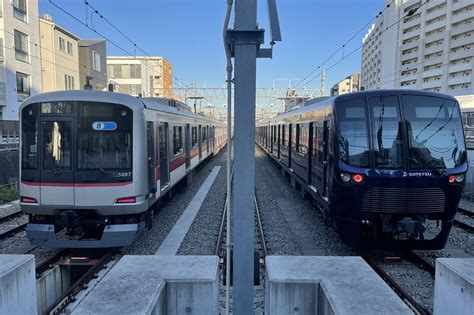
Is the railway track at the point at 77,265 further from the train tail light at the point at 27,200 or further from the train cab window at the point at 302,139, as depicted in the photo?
the train cab window at the point at 302,139

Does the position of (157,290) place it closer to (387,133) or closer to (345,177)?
(345,177)

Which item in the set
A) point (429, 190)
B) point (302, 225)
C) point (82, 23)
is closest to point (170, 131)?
point (302, 225)

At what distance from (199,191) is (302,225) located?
16.6 feet

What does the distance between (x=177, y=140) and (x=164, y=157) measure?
1970 millimetres

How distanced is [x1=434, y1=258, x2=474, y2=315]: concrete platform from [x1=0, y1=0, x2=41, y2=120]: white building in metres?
26.8

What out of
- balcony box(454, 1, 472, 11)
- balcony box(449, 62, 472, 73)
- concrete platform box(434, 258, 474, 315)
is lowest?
concrete platform box(434, 258, 474, 315)

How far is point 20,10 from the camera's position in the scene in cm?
2498

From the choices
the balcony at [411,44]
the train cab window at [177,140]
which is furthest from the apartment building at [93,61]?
the balcony at [411,44]

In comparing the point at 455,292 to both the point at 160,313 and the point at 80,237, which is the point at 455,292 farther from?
the point at 80,237

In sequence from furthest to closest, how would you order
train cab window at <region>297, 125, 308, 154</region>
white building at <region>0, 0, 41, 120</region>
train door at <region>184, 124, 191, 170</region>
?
1. white building at <region>0, 0, 41, 120</region>
2. train door at <region>184, 124, 191, 170</region>
3. train cab window at <region>297, 125, 308, 154</region>

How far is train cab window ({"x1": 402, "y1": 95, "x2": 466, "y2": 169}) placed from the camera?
5.59 metres

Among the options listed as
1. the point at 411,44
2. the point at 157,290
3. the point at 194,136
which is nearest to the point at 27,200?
the point at 157,290

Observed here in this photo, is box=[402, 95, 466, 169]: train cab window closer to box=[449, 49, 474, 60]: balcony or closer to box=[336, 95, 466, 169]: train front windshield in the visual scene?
box=[336, 95, 466, 169]: train front windshield

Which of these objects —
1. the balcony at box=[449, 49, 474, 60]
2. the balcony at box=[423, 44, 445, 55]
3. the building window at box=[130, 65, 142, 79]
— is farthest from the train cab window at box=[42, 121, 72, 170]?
the balcony at box=[423, 44, 445, 55]
